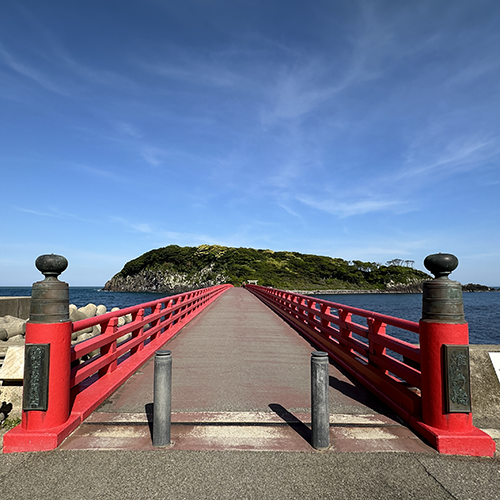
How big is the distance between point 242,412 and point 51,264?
2.93m

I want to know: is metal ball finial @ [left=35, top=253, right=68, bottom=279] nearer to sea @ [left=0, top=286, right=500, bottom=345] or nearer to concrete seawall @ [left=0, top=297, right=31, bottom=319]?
concrete seawall @ [left=0, top=297, right=31, bottom=319]

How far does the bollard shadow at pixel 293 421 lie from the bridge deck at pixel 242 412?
11mm

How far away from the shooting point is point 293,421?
14.5 feet

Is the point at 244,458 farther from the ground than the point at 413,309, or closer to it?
farther from the ground

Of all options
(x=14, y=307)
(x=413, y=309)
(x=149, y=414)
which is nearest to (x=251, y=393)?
(x=149, y=414)

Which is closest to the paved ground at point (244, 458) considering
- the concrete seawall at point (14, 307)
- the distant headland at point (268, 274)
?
the concrete seawall at point (14, 307)

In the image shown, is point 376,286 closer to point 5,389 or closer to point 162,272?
point 162,272

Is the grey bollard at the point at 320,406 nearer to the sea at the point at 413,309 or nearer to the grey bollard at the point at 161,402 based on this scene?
the grey bollard at the point at 161,402

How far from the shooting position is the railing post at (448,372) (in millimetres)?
3633

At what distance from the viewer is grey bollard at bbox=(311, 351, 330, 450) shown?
370 centimetres

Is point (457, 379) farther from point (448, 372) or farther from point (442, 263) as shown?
point (442, 263)

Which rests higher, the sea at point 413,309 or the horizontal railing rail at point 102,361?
the horizontal railing rail at point 102,361

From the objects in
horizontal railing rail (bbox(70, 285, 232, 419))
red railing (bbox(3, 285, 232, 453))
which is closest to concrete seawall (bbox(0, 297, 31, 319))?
horizontal railing rail (bbox(70, 285, 232, 419))

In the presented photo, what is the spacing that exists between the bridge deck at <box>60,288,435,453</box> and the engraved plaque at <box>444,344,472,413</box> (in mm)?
535
